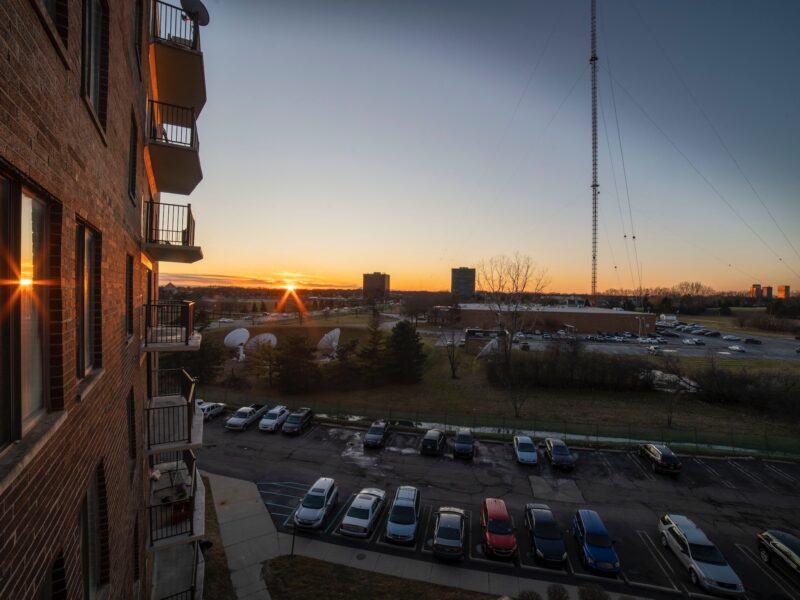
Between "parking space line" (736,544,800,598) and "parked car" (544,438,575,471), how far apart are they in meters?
6.51

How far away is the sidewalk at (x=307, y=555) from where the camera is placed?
1145cm

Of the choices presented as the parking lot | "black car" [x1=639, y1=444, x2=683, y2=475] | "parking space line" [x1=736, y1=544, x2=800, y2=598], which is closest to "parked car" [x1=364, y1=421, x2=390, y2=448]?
the parking lot

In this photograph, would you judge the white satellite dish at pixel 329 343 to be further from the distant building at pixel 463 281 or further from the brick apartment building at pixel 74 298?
the distant building at pixel 463 281

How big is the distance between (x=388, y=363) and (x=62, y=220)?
114 feet

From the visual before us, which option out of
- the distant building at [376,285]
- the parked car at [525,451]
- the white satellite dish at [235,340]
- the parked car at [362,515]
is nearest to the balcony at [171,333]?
the parked car at [362,515]

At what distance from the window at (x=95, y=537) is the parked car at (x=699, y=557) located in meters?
14.3

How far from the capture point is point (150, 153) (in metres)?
8.91

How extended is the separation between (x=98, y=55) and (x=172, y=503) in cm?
703

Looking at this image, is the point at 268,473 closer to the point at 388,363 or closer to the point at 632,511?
the point at 632,511

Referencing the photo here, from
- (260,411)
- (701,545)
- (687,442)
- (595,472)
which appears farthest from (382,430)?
(687,442)

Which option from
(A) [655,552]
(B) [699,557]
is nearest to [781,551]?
(B) [699,557]

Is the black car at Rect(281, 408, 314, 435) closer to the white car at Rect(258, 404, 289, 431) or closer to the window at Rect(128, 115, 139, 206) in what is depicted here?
the white car at Rect(258, 404, 289, 431)

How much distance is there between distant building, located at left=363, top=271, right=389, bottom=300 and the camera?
530 ft

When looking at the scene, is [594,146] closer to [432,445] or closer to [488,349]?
[488,349]
